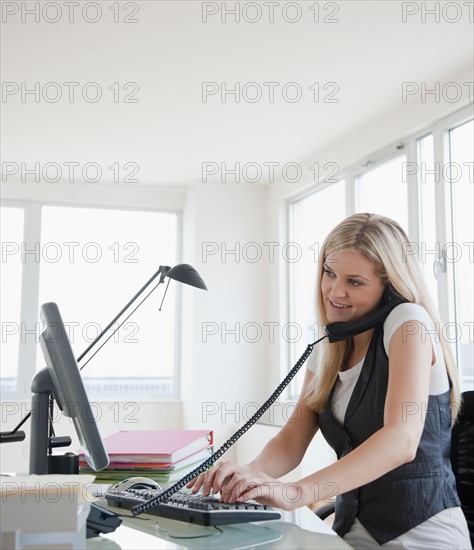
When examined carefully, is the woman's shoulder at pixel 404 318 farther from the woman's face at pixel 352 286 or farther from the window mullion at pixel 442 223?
the window mullion at pixel 442 223

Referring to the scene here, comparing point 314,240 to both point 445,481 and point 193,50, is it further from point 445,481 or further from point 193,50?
point 445,481

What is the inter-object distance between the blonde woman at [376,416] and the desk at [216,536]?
53mm

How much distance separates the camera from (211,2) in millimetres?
3166

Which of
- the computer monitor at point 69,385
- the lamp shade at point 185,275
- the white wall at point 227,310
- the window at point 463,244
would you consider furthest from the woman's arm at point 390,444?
the white wall at point 227,310

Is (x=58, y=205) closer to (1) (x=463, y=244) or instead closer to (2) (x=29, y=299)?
(2) (x=29, y=299)

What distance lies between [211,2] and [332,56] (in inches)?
31.4

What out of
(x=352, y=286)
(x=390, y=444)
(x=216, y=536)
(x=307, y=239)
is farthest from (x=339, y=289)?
(x=307, y=239)

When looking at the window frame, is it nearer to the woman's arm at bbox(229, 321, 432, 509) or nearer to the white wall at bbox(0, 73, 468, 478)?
the white wall at bbox(0, 73, 468, 478)

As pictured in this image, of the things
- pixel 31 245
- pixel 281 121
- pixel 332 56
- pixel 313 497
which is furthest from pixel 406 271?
pixel 31 245

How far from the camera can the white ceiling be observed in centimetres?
333

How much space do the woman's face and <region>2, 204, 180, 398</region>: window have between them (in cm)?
470

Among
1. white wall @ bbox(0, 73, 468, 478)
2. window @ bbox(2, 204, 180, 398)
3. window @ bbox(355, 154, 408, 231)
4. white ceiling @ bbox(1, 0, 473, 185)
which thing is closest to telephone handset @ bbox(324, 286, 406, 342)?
white ceiling @ bbox(1, 0, 473, 185)

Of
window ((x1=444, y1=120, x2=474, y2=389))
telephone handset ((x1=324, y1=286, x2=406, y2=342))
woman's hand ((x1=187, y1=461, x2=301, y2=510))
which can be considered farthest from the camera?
window ((x1=444, y1=120, x2=474, y2=389))

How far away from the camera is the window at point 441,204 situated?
3838mm
